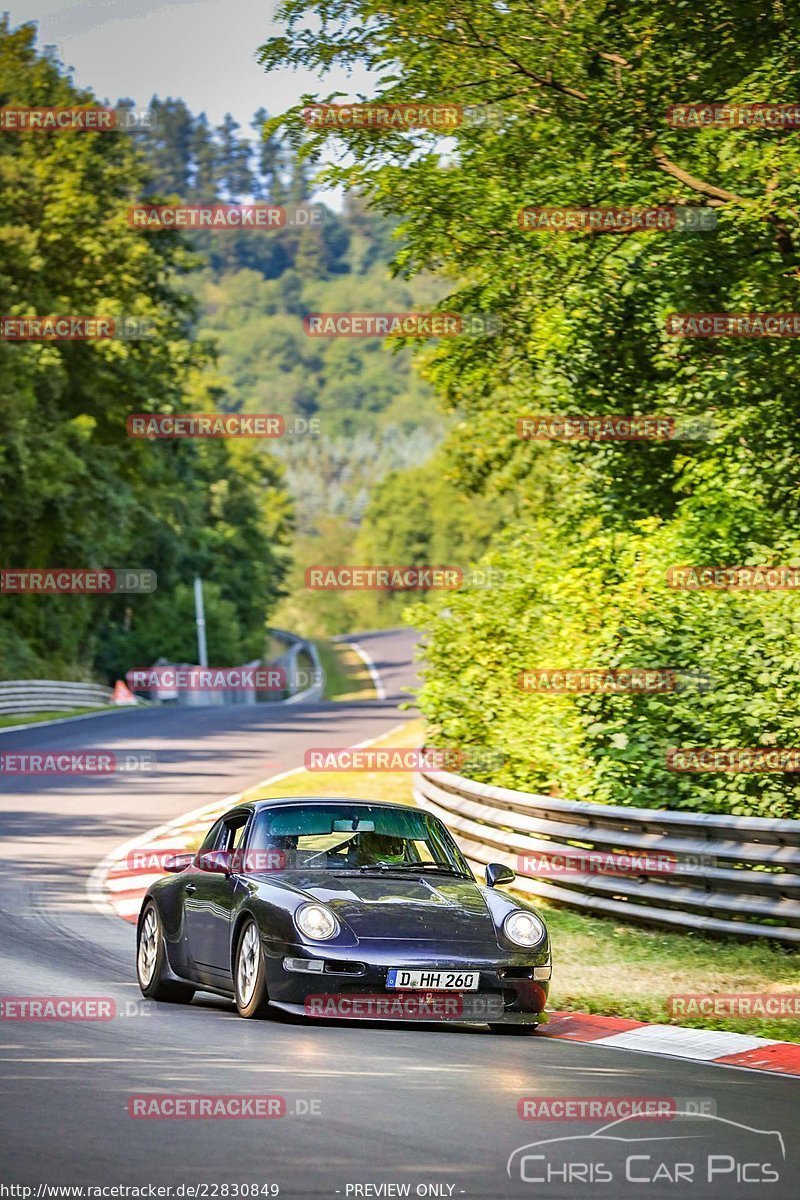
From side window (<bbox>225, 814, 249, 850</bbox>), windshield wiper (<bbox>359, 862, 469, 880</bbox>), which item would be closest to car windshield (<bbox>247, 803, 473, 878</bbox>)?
windshield wiper (<bbox>359, 862, 469, 880</bbox>)

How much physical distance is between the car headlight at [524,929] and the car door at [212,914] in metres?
1.51

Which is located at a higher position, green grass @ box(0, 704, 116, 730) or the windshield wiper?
the windshield wiper

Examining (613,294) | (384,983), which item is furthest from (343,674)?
(384,983)

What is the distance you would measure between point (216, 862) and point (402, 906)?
1341mm

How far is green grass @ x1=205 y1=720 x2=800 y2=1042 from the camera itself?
994 cm

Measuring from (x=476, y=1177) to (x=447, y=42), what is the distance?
1376 centimetres

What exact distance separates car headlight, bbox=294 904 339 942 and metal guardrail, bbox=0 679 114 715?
116 feet

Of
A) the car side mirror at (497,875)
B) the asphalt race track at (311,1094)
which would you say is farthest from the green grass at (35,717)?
the car side mirror at (497,875)

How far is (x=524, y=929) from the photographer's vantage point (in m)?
9.27

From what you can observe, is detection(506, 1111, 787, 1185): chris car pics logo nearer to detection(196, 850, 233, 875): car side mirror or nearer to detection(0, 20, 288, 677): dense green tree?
detection(196, 850, 233, 875): car side mirror

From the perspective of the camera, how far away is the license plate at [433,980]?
8.74m

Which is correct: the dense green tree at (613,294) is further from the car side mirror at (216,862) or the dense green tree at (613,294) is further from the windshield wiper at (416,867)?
the car side mirror at (216,862)

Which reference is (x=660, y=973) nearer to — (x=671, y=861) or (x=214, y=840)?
(x=671, y=861)

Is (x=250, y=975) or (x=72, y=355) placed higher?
(x=72, y=355)
